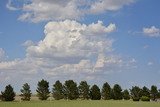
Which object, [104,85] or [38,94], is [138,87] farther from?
[38,94]

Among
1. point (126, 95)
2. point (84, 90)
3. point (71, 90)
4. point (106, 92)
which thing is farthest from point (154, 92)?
point (71, 90)

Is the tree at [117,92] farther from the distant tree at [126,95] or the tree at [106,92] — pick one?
the distant tree at [126,95]

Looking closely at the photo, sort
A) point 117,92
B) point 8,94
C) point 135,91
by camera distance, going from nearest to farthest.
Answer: point 8,94, point 117,92, point 135,91

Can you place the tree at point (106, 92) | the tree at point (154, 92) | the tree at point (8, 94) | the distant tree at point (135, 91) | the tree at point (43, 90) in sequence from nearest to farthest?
the tree at point (8, 94), the tree at point (43, 90), the tree at point (106, 92), the distant tree at point (135, 91), the tree at point (154, 92)

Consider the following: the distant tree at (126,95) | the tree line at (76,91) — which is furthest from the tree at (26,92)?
the distant tree at (126,95)

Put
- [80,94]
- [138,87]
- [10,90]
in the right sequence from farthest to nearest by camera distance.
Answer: [138,87], [80,94], [10,90]

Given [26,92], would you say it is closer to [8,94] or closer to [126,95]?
[8,94]

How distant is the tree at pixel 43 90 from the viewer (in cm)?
14431

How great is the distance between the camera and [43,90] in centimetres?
14550

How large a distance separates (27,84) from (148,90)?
178 ft

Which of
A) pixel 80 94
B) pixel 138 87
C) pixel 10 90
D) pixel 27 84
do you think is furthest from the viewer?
pixel 138 87

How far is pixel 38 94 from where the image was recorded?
Answer: 475 ft

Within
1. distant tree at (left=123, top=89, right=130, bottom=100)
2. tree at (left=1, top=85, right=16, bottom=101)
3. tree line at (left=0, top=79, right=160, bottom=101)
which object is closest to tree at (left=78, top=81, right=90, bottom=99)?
tree line at (left=0, top=79, right=160, bottom=101)

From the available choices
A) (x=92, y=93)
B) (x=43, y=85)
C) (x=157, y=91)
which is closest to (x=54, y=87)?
(x=43, y=85)
